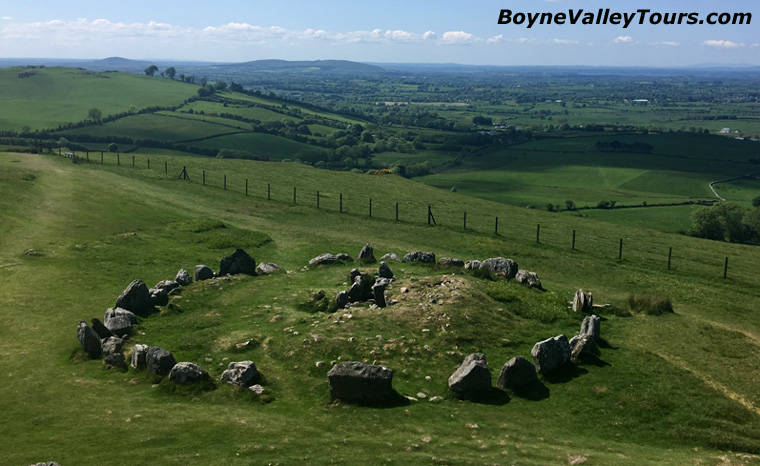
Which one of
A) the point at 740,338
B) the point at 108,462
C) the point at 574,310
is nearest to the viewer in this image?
the point at 108,462

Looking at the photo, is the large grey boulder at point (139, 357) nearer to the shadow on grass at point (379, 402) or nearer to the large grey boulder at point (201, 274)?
the shadow on grass at point (379, 402)

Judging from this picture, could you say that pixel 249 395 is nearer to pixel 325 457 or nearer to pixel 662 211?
pixel 325 457

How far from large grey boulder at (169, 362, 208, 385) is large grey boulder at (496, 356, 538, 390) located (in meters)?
12.2

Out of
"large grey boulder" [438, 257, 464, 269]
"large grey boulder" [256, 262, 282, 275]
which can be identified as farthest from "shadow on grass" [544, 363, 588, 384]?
"large grey boulder" [256, 262, 282, 275]

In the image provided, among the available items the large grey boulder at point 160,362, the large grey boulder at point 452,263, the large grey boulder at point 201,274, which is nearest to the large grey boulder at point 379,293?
the large grey boulder at point 452,263

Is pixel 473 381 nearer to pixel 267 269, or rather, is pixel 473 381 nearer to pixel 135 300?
pixel 135 300

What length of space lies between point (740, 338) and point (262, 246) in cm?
3583

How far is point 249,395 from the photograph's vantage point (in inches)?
961

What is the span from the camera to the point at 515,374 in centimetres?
2527

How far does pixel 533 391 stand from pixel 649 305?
14.9 meters

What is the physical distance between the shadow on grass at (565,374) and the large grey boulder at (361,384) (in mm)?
7337

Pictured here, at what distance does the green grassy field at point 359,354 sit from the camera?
68.0 ft

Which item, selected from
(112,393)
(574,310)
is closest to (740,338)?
(574,310)

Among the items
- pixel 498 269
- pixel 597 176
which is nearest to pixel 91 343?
pixel 498 269
